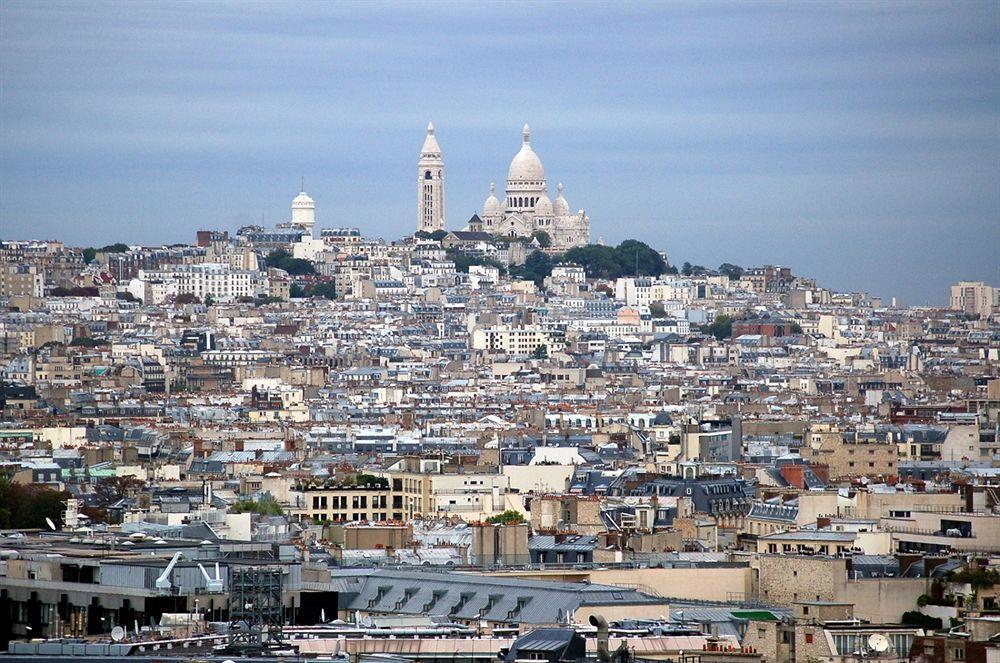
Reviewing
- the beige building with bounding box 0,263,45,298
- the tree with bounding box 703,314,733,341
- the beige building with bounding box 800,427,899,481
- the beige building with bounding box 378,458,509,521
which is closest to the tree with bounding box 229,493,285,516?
the beige building with bounding box 378,458,509,521

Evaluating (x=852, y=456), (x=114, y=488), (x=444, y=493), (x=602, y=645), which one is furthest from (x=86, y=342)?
(x=602, y=645)

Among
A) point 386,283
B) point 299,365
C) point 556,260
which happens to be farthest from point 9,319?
point 556,260

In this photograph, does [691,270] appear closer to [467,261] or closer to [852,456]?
[467,261]

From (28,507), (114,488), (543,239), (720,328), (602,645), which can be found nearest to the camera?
(602,645)

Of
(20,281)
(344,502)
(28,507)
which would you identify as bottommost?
(344,502)

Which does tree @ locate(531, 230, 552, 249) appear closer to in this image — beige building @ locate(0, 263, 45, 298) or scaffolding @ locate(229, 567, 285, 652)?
beige building @ locate(0, 263, 45, 298)

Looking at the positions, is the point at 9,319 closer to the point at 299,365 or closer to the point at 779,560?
the point at 299,365

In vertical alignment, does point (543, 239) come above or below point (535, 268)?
above
